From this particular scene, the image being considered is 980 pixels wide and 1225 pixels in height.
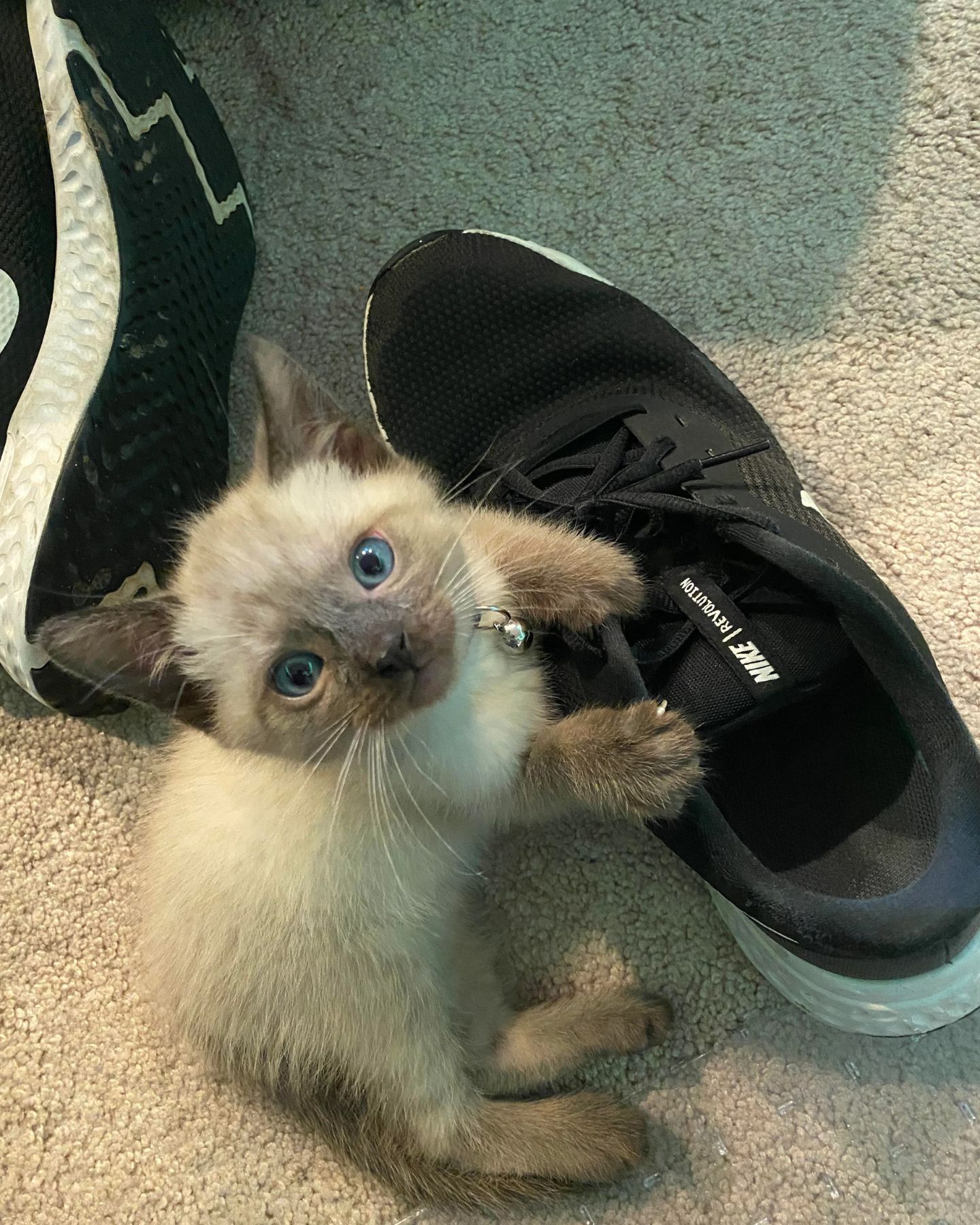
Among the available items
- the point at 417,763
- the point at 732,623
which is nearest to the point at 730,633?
the point at 732,623

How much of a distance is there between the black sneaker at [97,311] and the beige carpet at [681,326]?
18 centimetres

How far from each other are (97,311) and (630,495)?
0.68 metres

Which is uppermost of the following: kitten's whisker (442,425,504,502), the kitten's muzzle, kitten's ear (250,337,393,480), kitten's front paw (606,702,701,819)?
kitten's ear (250,337,393,480)

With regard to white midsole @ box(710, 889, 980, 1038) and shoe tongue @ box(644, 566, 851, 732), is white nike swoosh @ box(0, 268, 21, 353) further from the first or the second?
white midsole @ box(710, 889, 980, 1038)

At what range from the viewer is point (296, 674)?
76cm

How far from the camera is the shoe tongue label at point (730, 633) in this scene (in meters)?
0.88

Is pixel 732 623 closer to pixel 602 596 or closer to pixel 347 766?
pixel 602 596

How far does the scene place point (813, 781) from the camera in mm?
938

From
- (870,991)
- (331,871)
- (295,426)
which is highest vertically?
(295,426)

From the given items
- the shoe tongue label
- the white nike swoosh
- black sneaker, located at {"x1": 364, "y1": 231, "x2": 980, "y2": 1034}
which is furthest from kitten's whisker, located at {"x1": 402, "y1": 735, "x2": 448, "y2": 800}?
the white nike swoosh

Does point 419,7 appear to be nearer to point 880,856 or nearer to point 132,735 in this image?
point 132,735

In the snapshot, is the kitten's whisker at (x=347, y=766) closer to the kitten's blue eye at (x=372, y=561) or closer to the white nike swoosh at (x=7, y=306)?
the kitten's blue eye at (x=372, y=561)

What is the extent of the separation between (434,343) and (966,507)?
743mm

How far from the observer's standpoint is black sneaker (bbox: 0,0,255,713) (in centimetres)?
98
